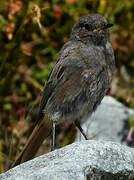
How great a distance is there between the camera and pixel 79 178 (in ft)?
10.1

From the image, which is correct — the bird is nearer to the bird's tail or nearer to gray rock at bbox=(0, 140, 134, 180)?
the bird's tail

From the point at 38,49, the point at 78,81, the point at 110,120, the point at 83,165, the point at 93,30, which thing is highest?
the point at 93,30

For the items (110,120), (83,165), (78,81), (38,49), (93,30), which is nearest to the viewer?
(83,165)

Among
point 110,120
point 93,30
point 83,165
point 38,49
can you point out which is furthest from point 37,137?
point 38,49

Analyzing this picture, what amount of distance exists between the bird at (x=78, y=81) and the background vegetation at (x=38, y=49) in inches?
65.9

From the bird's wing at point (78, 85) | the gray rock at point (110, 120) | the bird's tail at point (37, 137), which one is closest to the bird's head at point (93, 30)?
the bird's wing at point (78, 85)

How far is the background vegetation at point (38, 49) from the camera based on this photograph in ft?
22.4

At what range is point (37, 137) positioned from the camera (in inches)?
197

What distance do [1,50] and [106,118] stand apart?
6.78ft

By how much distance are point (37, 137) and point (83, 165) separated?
187 cm

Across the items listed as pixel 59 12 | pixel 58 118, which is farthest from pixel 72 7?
pixel 58 118

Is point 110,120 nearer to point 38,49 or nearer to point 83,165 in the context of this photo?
point 38,49

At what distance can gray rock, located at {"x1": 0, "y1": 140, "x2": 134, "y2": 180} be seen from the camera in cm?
312

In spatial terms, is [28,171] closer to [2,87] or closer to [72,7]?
[2,87]
